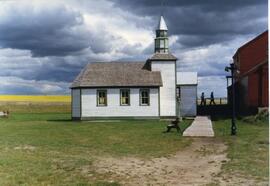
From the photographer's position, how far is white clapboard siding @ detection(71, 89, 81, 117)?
113 feet

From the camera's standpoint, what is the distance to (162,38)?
37156 mm

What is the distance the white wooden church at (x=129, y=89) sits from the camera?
34.0 m

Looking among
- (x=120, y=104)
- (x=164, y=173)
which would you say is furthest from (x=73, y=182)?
(x=120, y=104)

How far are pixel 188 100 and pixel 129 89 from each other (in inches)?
233

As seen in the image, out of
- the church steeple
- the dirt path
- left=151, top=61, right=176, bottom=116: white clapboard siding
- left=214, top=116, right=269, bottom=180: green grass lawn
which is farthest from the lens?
the church steeple

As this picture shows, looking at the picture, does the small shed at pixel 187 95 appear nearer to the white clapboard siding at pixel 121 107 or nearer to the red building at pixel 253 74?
the red building at pixel 253 74

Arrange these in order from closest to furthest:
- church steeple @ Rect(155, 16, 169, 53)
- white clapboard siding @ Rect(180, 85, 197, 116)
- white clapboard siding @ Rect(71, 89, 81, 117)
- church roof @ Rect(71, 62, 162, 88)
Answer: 1. church roof @ Rect(71, 62, 162, 88)
2. white clapboard siding @ Rect(71, 89, 81, 117)
3. church steeple @ Rect(155, 16, 169, 53)
4. white clapboard siding @ Rect(180, 85, 197, 116)

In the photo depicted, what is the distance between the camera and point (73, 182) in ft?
30.4

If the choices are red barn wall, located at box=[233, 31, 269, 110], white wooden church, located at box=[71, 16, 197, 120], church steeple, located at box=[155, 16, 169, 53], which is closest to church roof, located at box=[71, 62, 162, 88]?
white wooden church, located at box=[71, 16, 197, 120]

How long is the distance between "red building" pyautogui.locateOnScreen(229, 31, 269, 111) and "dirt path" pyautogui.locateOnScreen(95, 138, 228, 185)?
1619cm

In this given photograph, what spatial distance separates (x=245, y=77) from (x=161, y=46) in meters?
7.06

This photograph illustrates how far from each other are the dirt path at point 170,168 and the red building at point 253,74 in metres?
16.2

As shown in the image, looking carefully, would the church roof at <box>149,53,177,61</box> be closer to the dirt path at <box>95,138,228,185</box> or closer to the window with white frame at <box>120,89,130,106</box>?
the window with white frame at <box>120,89,130,106</box>

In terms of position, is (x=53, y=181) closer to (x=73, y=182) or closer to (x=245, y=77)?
(x=73, y=182)
